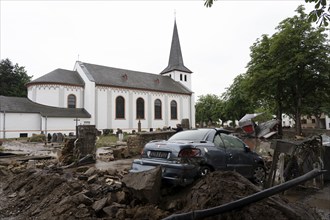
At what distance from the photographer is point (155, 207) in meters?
4.20

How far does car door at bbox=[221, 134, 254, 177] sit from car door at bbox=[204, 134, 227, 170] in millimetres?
190

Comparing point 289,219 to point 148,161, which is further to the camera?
point 148,161

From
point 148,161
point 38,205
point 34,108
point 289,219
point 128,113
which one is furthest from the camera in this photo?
point 128,113

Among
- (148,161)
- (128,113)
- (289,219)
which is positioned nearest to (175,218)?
(289,219)

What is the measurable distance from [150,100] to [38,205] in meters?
41.3

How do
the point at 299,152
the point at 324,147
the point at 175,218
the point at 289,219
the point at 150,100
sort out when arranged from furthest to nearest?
1. the point at 150,100
2. the point at 324,147
3. the point at 299,152
4. the point at 289,219
5. the point at 175,218

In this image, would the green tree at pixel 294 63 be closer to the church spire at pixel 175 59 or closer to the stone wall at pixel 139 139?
the stone wall at pixel 139 139

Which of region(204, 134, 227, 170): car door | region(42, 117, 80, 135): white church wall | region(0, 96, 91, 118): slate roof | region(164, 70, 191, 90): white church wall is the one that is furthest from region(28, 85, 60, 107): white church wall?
region(204, 134, 227, 170): car door

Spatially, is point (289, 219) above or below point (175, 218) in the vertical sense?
below

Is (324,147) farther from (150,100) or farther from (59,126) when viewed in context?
(150,100)

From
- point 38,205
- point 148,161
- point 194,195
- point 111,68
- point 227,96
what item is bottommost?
point 38,205

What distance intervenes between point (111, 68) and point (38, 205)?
42.8 metres

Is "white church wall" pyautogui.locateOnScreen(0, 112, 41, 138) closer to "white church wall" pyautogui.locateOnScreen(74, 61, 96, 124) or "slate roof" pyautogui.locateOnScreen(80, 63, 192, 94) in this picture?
"white church wall" pyautogui.locateOnScreen(74, 61, 96, 124)

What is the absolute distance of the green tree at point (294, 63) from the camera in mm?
20031
